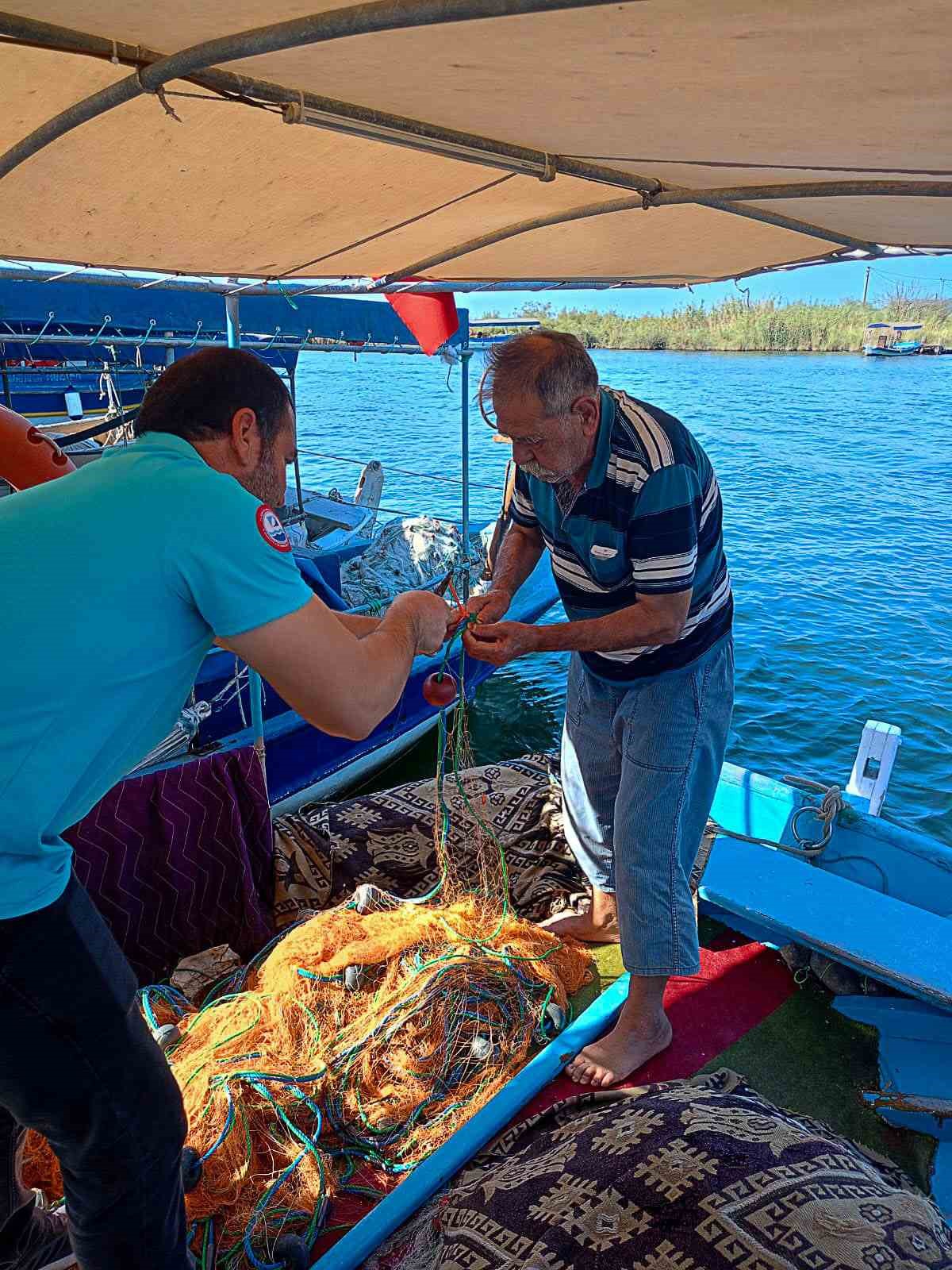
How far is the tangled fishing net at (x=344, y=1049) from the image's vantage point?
2371 millimetres

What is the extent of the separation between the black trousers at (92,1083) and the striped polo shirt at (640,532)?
158 centimetres

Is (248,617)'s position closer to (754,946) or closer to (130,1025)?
(130,1025)

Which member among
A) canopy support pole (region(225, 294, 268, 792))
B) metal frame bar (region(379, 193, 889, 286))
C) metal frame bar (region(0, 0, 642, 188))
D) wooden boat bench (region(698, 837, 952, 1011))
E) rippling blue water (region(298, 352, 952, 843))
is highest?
metal frame bar (region(0, 0, 642, 188))

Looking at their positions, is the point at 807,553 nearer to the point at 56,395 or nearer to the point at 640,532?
the point at 640,532

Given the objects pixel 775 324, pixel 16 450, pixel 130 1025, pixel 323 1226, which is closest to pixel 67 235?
pixel 16 450

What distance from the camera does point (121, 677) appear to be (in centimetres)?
145

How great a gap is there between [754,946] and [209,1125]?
1.99m

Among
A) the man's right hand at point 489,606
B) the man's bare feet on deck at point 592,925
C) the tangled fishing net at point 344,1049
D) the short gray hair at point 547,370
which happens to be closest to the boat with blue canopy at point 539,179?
the tangled fishing net at point 344,1049

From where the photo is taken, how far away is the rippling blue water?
8.79 meters

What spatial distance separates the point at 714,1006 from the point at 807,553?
12.9 m

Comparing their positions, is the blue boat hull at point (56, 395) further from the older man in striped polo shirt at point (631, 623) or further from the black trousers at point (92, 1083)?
the black trousers at point (92, 1083)

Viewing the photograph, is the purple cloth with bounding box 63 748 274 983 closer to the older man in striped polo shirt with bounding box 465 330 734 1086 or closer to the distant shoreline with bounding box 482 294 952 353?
the older man in striped polo shirt with bounding box 465 330 734 1086

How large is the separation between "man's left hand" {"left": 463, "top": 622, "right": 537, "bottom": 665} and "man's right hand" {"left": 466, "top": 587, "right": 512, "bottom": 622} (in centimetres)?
14

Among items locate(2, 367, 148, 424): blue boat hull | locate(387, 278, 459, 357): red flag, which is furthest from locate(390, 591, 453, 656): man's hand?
locate(2, 367, 148, 424): blue boat hull
